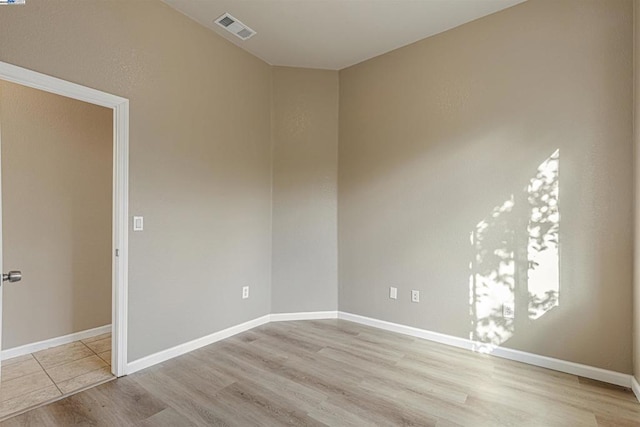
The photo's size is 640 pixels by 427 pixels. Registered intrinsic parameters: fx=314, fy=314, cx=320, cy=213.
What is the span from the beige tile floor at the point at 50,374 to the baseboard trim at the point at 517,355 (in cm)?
258

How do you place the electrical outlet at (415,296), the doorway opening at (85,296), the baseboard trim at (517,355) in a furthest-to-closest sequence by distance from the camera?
the electrical outlet at (415,296) → the baseboard trim at (517,355) → the doorway opening at (85,296)

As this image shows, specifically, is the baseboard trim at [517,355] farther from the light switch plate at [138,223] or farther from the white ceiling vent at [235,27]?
the white ceiling vent at [235,27]

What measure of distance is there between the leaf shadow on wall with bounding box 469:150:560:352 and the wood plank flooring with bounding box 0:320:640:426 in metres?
0.34

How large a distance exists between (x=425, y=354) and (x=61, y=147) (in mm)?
3944

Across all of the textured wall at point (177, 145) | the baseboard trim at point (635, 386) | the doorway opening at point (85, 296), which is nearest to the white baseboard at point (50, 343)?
the doorway opening at point (85, 296)

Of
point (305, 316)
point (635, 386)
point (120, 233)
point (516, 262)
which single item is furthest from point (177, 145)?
point (635, 386)

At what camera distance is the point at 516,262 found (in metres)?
2.69

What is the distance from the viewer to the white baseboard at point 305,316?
12.3 feet

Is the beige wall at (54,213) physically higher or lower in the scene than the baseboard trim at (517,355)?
higher

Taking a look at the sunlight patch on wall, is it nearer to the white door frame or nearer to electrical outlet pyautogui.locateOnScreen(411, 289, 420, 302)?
electrical outlet pyautogui.locateOnScreen(411, 289, 420, 302)

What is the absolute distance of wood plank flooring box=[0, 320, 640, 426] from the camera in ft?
6.45

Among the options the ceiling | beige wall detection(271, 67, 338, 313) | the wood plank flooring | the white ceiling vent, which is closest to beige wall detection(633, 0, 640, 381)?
the wood plank flooring

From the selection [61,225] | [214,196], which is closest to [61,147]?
[61,225]

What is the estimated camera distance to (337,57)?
11.8 ft
